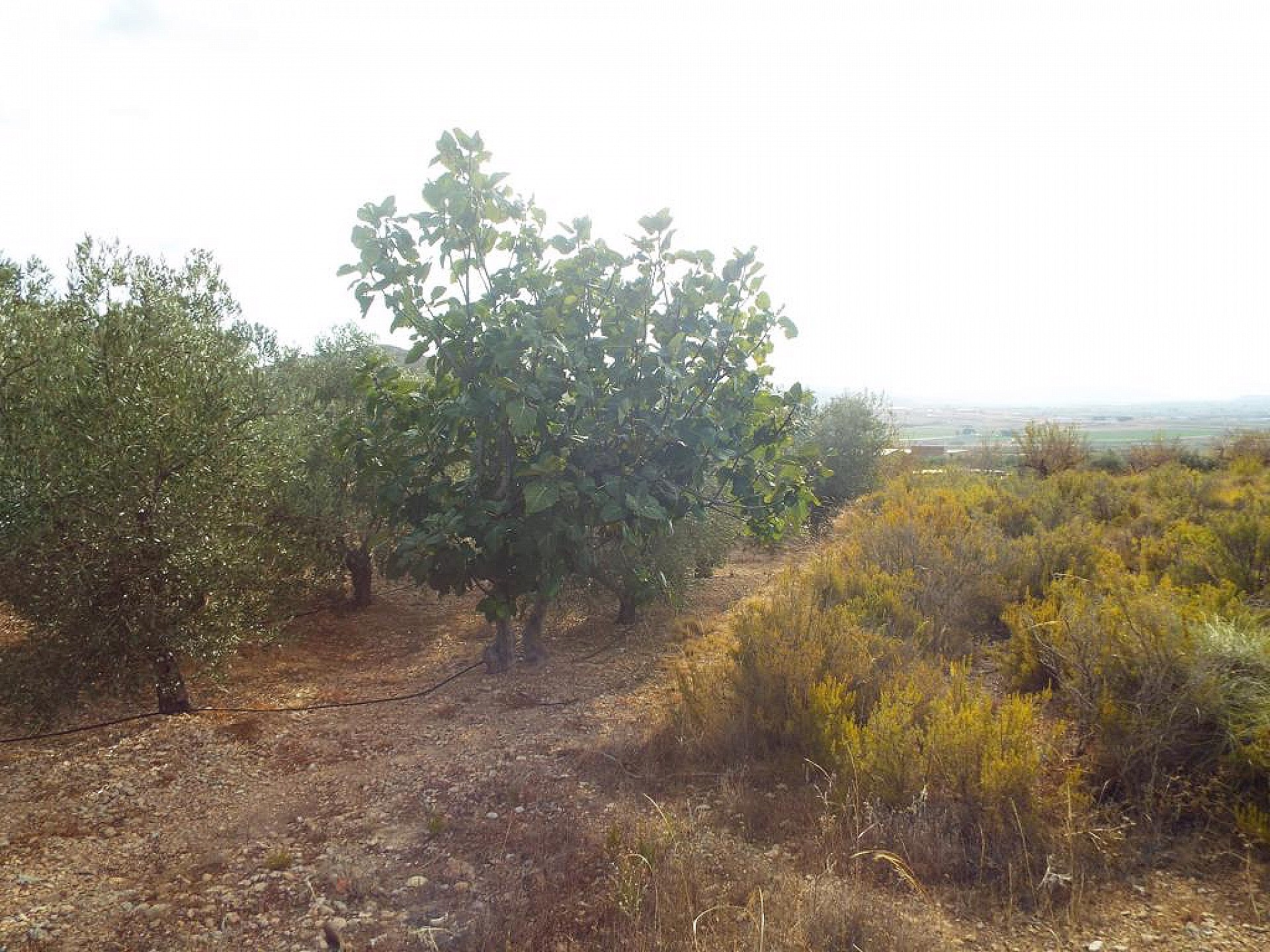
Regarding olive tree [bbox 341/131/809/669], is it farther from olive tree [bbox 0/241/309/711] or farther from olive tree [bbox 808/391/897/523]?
olive tree [bbox 808/391/897/523]

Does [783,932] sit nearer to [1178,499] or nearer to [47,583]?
[47,583]

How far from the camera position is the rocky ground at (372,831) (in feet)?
9.76

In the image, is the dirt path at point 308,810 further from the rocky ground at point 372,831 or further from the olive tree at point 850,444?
the olive tree at point 850,444

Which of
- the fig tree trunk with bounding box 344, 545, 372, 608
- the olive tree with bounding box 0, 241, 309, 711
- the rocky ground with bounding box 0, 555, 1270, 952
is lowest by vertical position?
the rocky ground with bounding box 0, 555, 1270, 952

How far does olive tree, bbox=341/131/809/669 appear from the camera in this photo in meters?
4.78

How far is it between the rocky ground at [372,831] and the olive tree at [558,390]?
1.22 metres

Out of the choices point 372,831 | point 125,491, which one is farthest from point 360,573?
point 372,831

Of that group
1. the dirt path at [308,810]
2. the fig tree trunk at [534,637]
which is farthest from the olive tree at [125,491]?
the fig tree trunk at [534,637]

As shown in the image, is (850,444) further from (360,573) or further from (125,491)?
(125,491)

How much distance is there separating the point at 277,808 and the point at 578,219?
428 centimetres

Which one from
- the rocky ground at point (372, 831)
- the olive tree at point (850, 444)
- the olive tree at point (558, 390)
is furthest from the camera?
the olive tree at point (850, 444)

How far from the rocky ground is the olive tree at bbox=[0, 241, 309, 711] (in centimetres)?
74

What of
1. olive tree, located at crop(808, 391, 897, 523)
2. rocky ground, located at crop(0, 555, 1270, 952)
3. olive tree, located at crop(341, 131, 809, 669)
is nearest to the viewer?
rocky ground, located at crop(0, 555, 1270, 952)

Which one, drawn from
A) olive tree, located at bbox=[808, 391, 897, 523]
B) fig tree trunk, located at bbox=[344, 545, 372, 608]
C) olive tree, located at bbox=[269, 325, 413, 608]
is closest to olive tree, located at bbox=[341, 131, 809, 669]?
olive tree, located at bbox=[269, 325, 413, 608]
